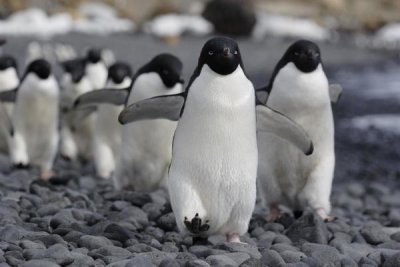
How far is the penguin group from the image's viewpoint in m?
4.34

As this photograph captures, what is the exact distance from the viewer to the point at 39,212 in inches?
193

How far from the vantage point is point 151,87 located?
223 inches

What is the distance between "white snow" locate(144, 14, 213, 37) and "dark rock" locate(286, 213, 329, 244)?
24.9 meters

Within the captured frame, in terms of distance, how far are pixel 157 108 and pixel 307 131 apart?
3.67 feet

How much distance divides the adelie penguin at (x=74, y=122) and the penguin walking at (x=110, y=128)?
3.01 ft

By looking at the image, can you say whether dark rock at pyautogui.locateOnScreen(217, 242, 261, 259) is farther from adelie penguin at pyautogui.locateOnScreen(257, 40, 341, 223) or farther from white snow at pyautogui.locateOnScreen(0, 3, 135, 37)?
white snow at pyautogui.locateOnScreen(0, 3, 135, 37)

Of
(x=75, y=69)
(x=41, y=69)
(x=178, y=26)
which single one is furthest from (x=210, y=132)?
(x=178, y=26)

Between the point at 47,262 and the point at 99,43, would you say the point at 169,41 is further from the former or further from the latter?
the point at 47,262

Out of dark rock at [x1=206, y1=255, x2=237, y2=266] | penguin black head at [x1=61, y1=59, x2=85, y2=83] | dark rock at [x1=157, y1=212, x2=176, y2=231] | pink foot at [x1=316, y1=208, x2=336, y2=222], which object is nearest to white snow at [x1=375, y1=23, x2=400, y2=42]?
penguin black head at [x1=61, y1=59, x2=85, y2=83]

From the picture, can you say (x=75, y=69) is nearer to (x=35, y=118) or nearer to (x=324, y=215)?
(x=35, y=118)

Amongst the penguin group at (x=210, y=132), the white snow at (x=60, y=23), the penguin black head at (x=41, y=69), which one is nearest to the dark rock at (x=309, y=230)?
the penguin group at (x=210, y=132)

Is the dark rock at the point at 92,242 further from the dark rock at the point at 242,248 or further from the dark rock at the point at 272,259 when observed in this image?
the dark rock at the point at 272,259

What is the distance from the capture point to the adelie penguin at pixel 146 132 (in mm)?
5598

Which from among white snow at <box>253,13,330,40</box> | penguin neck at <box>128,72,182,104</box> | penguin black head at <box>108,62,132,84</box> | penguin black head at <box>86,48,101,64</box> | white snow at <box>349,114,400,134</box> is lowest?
white snow at <box>349,114,400,134</box>
